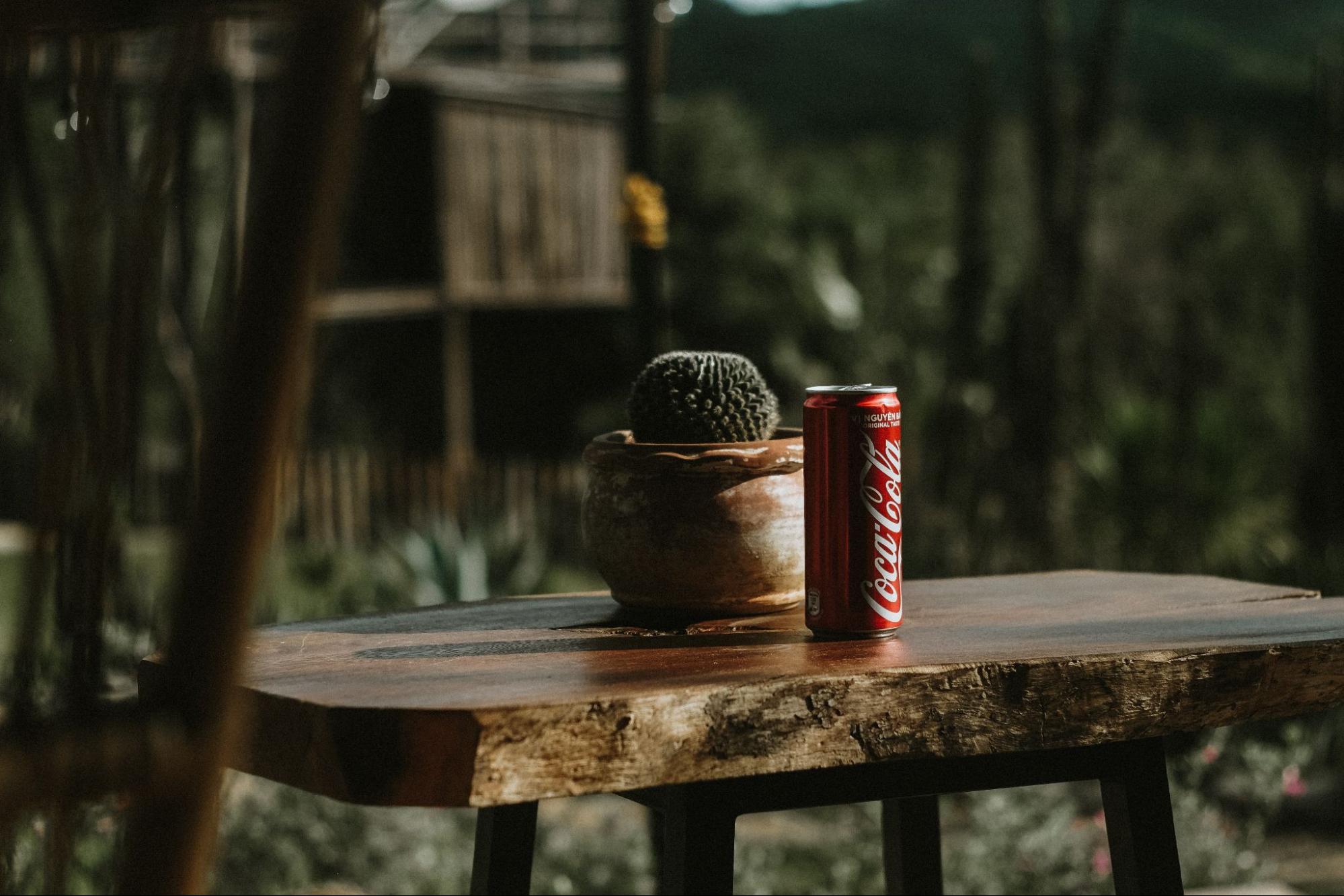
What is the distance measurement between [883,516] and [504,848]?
32.6 inches

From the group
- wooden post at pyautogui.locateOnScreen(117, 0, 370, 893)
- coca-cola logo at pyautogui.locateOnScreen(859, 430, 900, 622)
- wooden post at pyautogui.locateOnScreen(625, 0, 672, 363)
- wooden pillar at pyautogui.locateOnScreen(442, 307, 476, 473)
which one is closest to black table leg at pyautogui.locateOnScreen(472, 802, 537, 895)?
coca-cola logo at pyautogui.locateOnScreen(859, 430, 900, 622)

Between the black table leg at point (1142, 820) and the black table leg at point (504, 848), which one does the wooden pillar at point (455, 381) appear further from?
the black table leg at point (1142, 820)

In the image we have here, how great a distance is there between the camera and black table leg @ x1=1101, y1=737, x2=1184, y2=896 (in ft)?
6.61

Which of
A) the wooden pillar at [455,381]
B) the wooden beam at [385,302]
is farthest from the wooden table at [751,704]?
the wooden pillar at [455,381]

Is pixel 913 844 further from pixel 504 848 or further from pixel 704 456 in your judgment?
pixel 704 456

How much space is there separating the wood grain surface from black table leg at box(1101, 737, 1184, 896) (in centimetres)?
20

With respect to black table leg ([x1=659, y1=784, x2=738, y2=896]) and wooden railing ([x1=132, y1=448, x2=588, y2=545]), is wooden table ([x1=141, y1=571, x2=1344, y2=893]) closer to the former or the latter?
black table leg ([x1=659, y1=784, x2=738, y2=896])

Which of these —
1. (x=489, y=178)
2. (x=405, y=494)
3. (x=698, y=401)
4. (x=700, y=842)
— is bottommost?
(x=405, y=494)

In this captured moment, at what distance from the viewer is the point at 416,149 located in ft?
48.8

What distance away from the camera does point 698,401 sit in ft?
6.54

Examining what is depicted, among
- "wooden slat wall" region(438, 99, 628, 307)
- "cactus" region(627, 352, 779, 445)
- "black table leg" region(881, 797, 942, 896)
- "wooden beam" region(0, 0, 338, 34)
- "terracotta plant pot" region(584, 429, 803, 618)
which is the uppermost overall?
"wooden slat wall" region(438, 99, 628, 307)

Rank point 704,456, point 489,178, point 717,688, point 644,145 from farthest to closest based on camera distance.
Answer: point 489,178
point 644,145
point 704,456
point 717,688

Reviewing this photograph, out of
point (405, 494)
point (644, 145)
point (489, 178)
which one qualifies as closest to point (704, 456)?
point (644, 145)

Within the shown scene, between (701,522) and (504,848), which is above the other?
(701,522)
